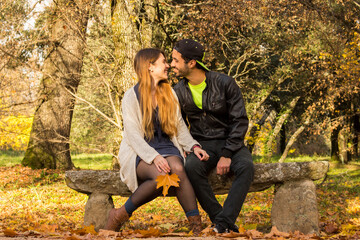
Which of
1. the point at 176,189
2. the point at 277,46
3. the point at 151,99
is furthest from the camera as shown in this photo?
the point at 277,46

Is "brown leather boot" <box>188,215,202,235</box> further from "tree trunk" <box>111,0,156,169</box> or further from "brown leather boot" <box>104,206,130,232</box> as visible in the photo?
"tree trunk" <box>111,0,156,169</box>

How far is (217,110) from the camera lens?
169 inches

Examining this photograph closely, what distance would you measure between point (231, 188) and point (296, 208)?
33.9 inches

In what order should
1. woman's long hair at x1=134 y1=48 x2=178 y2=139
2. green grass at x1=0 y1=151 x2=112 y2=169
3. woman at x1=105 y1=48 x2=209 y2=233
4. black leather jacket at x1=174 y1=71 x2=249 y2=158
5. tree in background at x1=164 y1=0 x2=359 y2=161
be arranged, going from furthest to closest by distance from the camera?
green grass at x1=0 y1=151 x2=112 y2=169 → tree in background at x1=164 y1=0 x2=359 y2=161 → black leather jacket at x1=174 y1=71 x2=249 y2=158 → woman's long hair at x1=134 y1=48 x2=178 y2=139 → woman at x1=105 y1=48 x2=209 y2=233

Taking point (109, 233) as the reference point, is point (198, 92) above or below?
above

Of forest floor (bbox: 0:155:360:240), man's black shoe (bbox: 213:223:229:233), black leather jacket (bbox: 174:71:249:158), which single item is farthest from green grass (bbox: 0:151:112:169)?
man's black shoe (bbox: 213:223:229:233)

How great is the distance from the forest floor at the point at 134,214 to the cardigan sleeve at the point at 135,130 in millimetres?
716

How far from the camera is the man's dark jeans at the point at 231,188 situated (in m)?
3.79

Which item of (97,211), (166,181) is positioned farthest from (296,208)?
(97,211)

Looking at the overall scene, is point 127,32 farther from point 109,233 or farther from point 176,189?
point 109,233

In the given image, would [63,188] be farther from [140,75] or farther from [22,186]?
[140,75]

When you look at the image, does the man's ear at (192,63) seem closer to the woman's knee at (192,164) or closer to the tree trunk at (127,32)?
the woman's knee at (192,164)

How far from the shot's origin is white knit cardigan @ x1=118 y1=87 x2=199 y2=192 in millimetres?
3947

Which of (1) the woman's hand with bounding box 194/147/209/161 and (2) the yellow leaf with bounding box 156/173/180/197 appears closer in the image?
(2) the yellow leaf with bounding box 156/173/180/197
